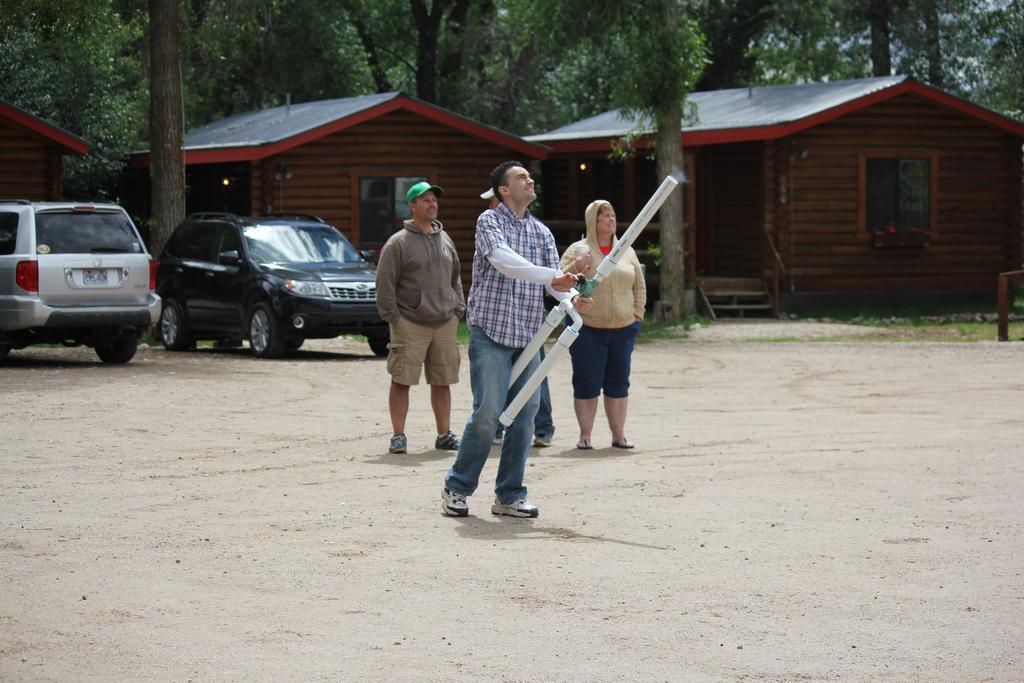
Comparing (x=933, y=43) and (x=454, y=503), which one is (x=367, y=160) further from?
(x=454, y=503)

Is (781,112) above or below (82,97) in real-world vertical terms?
below

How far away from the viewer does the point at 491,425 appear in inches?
343

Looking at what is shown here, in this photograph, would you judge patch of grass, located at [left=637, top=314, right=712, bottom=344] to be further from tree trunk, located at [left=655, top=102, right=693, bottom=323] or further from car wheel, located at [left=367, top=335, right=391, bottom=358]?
car wheel, located at [left=367, top=335, right=391, bottom=358]

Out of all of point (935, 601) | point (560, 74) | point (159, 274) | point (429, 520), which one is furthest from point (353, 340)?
point (560, 74)

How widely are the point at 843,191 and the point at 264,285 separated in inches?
488

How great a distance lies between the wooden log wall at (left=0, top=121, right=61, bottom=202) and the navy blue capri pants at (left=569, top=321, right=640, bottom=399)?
15134mm

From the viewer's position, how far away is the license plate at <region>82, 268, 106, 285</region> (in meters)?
17.5

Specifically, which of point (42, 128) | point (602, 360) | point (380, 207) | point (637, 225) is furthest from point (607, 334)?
point (380, 207)

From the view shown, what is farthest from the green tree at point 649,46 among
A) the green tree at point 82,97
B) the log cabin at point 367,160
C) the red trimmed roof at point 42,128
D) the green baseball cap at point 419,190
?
the green baseball cap at point 419,190

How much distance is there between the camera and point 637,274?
38.9ft

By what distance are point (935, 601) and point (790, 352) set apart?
13642mm

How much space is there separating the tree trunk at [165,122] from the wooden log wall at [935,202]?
33.1 ft

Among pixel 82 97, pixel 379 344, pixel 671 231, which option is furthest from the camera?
pixel 82 97

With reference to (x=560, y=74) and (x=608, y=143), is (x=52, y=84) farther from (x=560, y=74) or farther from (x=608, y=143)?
(x=560, y=74)
